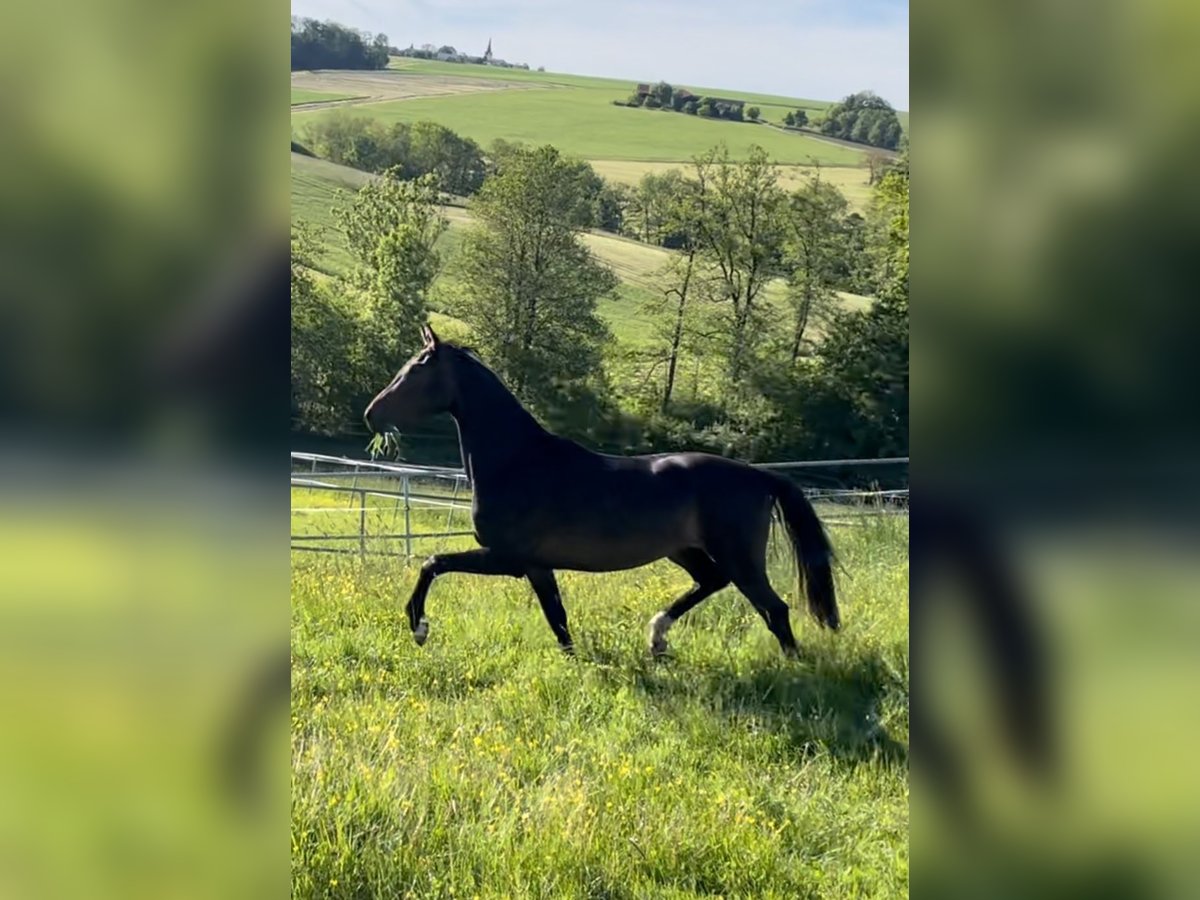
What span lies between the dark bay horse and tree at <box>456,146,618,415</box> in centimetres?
1141

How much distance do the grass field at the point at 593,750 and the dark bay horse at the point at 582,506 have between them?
289 millimetres

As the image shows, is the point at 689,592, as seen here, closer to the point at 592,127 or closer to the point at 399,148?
the point at 399,148

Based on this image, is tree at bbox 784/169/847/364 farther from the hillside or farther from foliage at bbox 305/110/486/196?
foliage at bbox 305/110/486/196

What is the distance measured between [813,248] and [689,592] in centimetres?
2322

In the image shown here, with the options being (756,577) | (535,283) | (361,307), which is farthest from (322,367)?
(756,577)

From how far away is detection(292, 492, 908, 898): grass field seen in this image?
2.29 metres

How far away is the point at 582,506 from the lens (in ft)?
15.6

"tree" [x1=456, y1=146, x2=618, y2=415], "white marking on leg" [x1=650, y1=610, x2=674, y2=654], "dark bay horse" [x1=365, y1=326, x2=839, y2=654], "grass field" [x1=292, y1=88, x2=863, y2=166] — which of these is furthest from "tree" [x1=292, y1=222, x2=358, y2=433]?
"grass field" [x1=292, y1=88, x2=863, y2=166]
